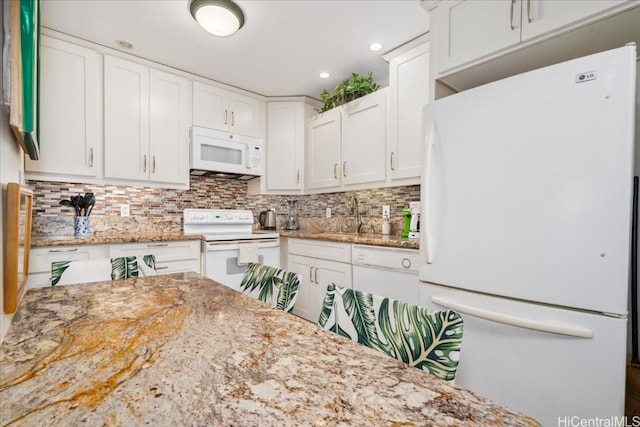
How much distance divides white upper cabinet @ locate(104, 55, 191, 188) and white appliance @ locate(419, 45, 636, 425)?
243 centimetres

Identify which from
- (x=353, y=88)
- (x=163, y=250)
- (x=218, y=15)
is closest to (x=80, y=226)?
(x=163, y=250)

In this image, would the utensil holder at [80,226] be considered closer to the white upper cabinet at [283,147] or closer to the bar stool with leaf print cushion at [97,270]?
the bar stool with leaf print cushion at [97,270]

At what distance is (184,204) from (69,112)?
1.20 m

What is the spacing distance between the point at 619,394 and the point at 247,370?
1320 mm

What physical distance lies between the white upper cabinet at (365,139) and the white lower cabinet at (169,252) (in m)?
1.58

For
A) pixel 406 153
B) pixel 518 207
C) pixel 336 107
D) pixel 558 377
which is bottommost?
pixel 558 377

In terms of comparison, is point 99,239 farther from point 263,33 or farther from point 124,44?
point 263,33

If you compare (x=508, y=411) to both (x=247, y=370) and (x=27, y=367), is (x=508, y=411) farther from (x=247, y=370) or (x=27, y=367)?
(x=27, y=367)

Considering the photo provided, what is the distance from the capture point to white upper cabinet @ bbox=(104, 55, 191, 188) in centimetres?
258

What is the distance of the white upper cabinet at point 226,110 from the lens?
303cm

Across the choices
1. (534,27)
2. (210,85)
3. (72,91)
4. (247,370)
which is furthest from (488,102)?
(72,91)

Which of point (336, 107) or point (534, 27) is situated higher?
point (336, 107)

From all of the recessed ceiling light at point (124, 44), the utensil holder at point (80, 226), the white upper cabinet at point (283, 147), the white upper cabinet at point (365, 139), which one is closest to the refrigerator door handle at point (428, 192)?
the white upper cabinet at point (365, 139)

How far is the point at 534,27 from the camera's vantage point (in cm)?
138
